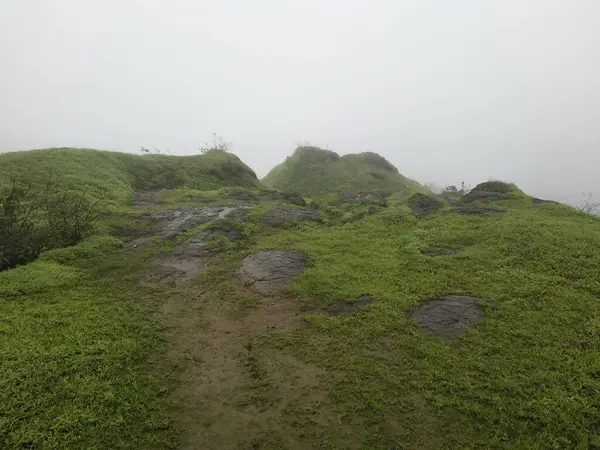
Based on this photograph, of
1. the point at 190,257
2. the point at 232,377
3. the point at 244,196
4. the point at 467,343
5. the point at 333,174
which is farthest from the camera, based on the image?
the point at 333,174

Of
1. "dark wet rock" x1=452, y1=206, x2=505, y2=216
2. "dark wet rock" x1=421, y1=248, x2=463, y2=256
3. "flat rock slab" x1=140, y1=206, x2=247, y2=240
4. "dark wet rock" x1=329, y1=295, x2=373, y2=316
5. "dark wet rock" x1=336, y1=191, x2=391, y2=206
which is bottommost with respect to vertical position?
"dark wet rock" x1=329, y1=295, x2=373, y2=316

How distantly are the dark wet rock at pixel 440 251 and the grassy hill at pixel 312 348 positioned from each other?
12cm

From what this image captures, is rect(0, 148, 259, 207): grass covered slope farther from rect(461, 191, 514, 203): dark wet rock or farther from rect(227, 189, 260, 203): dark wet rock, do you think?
rect(461, 191, 514, 203): dark wet rock

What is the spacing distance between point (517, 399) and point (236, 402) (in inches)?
209

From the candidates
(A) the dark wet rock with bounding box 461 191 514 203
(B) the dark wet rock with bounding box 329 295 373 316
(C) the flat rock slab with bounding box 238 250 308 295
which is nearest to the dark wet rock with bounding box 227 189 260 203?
(C) the flat rock slab with bounding box 238 250 308 295

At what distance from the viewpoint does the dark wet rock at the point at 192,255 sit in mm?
13148

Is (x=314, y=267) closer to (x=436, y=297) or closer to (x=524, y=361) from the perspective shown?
(x=436, y=297)

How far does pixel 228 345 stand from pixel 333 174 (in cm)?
3334

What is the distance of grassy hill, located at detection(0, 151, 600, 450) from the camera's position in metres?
6.78

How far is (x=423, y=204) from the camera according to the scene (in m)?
22.2

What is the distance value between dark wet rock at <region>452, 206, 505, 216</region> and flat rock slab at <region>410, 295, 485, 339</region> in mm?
9595

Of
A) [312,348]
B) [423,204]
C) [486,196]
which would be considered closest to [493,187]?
[486,196]

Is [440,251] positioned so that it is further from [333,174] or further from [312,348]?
[333,174]

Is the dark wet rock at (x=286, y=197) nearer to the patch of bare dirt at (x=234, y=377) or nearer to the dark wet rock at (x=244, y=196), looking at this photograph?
the dark wet rock at (x=244, y=196)
